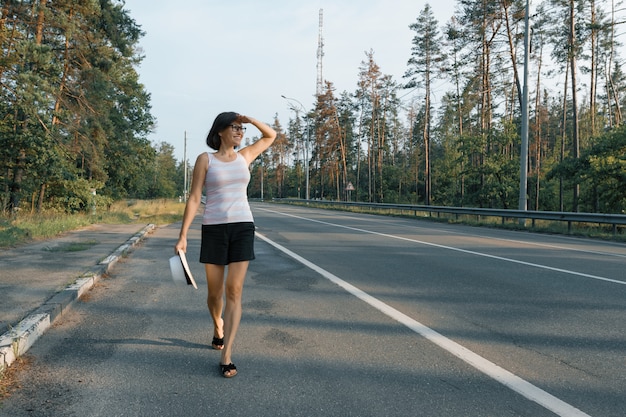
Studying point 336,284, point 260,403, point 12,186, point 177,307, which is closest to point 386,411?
point 260,403

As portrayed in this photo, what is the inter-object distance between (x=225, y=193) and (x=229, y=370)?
4.45ft

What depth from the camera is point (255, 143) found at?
3.93 metres

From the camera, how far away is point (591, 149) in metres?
22.0

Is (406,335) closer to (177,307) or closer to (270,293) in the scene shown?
(270,293)

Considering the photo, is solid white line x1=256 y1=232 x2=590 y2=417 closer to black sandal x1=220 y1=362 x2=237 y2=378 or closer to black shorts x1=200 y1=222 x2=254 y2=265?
black sandal x1=220 y1=362 x2=237 y2=378

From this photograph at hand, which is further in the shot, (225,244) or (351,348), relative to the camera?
(351,348)

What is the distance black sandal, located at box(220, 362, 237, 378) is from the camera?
133 inches

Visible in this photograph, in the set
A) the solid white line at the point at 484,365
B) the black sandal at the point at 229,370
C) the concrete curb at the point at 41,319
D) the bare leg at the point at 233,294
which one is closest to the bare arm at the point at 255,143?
the bare leg at the point at 233,294

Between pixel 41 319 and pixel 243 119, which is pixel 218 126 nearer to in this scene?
pixel 243 119

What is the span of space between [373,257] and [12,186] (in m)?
16.3

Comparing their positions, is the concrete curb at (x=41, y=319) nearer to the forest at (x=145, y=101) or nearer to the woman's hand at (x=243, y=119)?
the woman's hand at (x=243, y=119)

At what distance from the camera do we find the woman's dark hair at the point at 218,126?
144 inches

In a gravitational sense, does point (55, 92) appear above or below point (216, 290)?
above

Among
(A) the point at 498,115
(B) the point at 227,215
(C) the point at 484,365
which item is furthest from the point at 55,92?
(A) the point at 498,115
